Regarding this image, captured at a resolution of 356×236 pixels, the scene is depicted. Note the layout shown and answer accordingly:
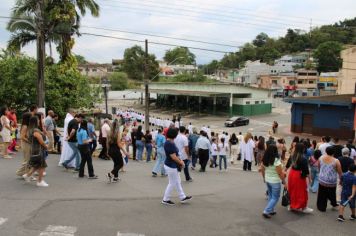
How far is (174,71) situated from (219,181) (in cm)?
13277

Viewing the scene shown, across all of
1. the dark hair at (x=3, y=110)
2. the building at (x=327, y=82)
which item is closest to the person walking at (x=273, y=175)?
the dark hair at (x=3, y=110)

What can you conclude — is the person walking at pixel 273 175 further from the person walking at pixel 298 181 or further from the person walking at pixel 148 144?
the person walking at pixel 148 144

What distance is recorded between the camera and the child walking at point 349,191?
799cm

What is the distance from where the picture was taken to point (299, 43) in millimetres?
151125

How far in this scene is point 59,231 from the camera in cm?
684

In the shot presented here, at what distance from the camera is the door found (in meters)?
36.0

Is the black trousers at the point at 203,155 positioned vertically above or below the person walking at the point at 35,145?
below

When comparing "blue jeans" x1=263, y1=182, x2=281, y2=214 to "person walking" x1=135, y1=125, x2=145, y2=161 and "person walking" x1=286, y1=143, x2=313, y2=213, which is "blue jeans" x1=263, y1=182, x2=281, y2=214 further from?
"person walking" x1=135, y1=125, x2=145, y2=161

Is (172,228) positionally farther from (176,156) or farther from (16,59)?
(16,59)

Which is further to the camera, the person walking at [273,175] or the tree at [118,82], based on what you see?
the tree at [118,82]

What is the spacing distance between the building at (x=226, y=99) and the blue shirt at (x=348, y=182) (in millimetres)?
42431

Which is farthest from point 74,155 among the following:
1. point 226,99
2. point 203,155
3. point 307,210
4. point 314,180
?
point 226,99

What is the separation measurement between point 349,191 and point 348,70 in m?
47.5

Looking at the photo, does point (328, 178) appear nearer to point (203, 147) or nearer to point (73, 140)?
point (203, 147)
